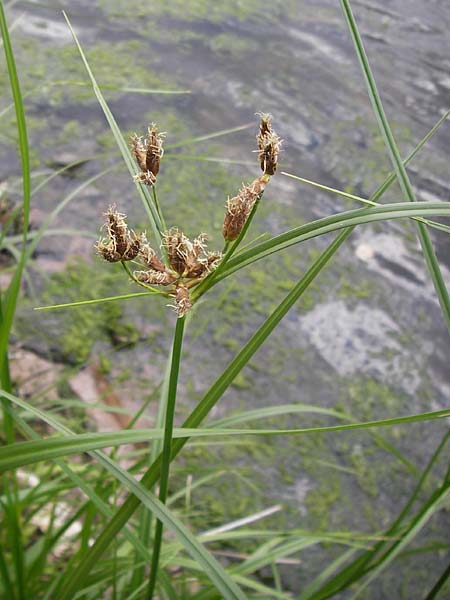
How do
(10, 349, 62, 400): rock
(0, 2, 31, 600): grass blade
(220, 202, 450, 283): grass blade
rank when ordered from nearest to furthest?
(220, 202, 450, 283): grass blade, (0, 2, 31, 600): grass blade, (10, 349, 62, 400): rock

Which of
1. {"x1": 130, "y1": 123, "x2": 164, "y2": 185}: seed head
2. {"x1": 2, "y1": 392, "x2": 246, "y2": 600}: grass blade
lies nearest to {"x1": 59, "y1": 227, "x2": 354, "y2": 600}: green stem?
{"x1": 2, "y1": 392, "x2": 246, "y2": 600}: grass blade

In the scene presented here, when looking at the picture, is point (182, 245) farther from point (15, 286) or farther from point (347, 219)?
point (15, 286)

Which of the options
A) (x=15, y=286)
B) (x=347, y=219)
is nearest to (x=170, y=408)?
(x=347, y=219)

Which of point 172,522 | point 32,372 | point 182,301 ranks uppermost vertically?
point 32,372

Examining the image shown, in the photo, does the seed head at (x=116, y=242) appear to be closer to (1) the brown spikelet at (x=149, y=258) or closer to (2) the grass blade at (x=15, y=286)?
(1) the brown spikelet at (x=149, y=258)

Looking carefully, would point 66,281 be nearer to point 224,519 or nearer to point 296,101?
point 224,519

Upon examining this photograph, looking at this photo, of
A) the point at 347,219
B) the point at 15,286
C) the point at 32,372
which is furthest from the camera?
the point at 32,372

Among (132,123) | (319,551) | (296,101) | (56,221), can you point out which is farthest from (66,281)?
(296,101)

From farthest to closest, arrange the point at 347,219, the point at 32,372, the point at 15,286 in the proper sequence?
the point at 32,372
the point at 15,286
the point at 347,219

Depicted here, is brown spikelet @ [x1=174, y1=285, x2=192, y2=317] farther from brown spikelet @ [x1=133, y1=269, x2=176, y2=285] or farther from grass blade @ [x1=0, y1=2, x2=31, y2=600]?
grass blade @ [x1=0, y1=2, x2=31, y2=600]

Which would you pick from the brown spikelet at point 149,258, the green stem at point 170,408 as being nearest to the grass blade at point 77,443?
the green stem at point 170,408
